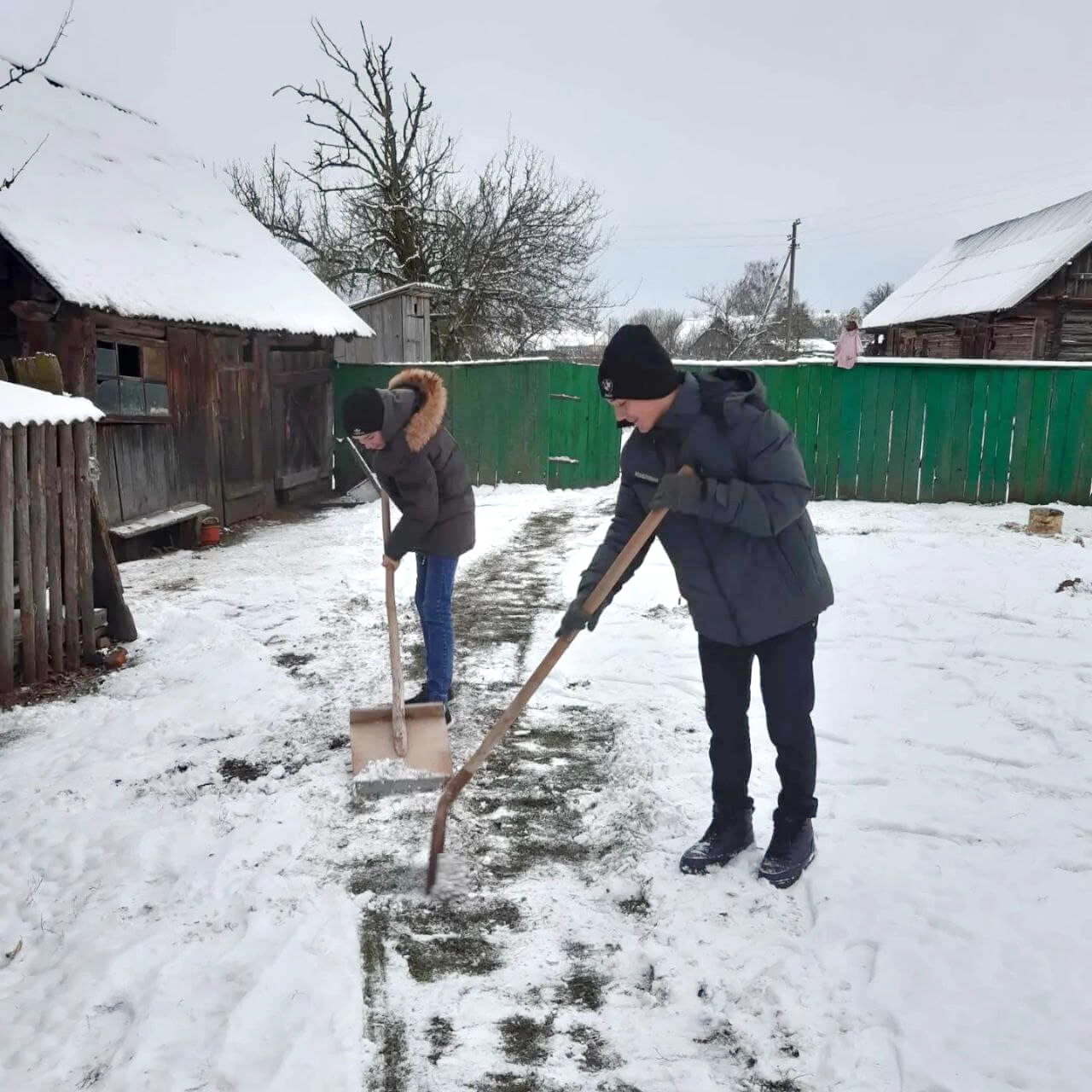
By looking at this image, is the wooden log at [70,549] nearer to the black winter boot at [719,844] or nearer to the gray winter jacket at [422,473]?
the gray winter jacket at [422,473]

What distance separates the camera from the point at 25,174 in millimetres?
7797

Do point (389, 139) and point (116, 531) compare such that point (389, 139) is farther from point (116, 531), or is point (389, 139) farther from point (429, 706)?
point (429, 706)

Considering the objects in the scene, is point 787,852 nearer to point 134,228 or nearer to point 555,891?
point 555,891

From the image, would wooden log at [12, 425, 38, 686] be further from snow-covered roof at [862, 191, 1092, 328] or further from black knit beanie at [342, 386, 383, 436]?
snow-covered roof at [862, 191, 1092, 328]

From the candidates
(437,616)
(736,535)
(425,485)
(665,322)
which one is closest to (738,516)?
(736,535)

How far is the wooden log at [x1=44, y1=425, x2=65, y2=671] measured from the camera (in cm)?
455

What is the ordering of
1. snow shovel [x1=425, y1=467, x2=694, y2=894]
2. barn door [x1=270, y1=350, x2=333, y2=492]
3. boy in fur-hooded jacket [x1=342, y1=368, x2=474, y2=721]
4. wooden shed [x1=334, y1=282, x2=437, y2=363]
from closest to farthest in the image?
snow shovel [x1=425, y1=467, x2=694, y2=894]
boy in fur-hooded jacket [x1=342, y1=368, x2=474, y2=721]
barn door [x1=270, y1=350, x2=333, y2=492]
wooden shed [x1=334, y1=282, x2=437, y2=363]

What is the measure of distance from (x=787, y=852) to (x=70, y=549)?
13.6 feet

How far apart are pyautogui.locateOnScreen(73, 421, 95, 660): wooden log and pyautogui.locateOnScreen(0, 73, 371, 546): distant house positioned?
2.53 metres

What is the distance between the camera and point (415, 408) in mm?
3580

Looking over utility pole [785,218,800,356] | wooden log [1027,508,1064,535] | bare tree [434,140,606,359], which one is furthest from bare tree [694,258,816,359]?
wooden log [1027,508,1064,535]

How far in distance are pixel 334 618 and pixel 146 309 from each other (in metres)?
3.79

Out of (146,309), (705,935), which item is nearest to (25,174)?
(146,309)

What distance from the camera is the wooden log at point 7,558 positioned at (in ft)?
13.7
